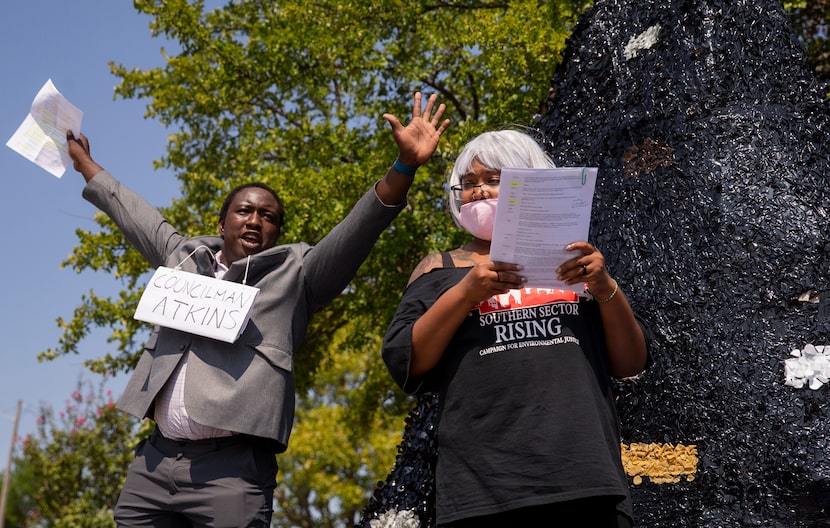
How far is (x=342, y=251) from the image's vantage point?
284cm

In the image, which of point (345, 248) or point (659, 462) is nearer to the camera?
point (659, 462)

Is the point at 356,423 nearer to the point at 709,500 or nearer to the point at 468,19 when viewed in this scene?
the point at 468,19

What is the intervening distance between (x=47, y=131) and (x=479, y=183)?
1.91 metres

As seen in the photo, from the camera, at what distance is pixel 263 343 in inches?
112

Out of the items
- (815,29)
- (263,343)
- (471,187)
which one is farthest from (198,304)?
(815,29)

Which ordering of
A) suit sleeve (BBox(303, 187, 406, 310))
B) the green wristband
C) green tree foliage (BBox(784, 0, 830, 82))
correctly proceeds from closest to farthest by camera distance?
the green wristband < suit sleeve (BBox(303, 187, 406, 310)) < green tree foliage (BBox(784, 0, 830, 82))

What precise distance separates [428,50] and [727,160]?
22.1 feet

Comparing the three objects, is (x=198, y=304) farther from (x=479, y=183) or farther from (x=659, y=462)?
(x=659, y=462)

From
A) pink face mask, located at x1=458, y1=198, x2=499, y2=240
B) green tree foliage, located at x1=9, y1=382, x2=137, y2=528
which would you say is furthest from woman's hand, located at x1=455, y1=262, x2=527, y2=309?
green tree foliage, located at x1=9, y1=382, x2=137, y2=528

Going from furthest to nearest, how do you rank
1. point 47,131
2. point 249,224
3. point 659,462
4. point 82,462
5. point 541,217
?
point 82,462, point 47,131, point 249,224, point 659,462, point 541,217

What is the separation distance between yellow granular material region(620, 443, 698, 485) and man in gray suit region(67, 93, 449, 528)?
40.3 inches

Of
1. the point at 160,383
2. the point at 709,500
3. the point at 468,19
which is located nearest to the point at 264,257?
the point at 160,383

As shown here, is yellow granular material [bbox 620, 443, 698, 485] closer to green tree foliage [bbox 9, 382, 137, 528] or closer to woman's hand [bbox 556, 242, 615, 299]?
woman's hand [bbox 556, 242, 615, 299]

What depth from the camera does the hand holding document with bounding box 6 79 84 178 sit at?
3350 mm
